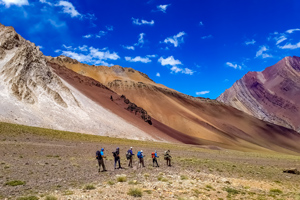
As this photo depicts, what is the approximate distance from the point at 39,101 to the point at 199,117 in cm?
9028

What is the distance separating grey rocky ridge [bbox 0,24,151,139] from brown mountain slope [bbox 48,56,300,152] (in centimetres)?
4403

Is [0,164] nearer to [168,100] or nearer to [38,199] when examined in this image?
[38,199]

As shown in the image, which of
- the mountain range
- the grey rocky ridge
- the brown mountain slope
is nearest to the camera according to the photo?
the grey rocky ridge

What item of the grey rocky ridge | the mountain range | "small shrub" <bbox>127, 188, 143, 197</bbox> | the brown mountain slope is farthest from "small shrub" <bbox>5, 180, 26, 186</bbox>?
the brown mountain slope

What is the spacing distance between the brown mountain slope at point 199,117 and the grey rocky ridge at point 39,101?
4403cm

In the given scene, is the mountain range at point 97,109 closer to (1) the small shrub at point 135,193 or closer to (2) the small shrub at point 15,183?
(2) the small shrub at point 15,183

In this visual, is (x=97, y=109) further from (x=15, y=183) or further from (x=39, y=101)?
(x=15, y=183)

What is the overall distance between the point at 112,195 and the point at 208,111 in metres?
150

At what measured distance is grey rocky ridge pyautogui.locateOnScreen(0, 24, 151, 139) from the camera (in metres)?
52.9

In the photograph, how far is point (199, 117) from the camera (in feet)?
433

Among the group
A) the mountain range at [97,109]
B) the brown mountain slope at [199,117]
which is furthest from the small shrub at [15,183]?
the brown mountain slope at [199,117]

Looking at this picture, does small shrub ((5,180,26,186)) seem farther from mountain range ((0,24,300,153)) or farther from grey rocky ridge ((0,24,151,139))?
grey rocky ridge ((0,24,151,139))

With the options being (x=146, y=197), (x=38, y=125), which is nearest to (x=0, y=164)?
(x=146, y=197)

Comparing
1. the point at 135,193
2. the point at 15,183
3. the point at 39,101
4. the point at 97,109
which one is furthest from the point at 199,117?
the point at 135,193
